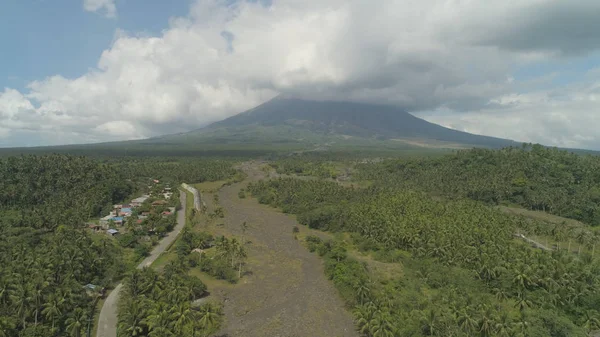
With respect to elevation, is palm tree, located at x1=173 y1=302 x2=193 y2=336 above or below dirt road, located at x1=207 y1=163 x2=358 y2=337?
above

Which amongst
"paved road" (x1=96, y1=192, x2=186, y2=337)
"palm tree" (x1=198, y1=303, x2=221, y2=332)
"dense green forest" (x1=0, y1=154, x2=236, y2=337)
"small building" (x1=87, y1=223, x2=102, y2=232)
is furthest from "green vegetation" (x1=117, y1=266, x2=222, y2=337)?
"small building" (x1=87, y1=223, x2=102, y2=232)

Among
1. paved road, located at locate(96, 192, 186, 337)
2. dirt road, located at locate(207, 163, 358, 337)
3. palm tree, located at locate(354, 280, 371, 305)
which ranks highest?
palm tree, located at locate(354, 280, 371, 305)

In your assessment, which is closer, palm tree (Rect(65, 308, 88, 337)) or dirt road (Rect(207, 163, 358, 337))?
palm tree (Rect(65, 308, 88, 337))

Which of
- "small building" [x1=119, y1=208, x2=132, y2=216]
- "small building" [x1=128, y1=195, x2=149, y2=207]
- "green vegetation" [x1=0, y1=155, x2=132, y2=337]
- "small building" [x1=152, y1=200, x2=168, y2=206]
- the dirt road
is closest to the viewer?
"green vegetation" [x1=0, y1=155, x2=132, y2=337]

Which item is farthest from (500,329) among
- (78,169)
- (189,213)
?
(78,169)

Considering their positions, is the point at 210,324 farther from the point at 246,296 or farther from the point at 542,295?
the point at 542,295

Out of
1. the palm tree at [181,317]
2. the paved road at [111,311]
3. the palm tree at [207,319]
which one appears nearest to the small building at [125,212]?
the paved road at [111,311]

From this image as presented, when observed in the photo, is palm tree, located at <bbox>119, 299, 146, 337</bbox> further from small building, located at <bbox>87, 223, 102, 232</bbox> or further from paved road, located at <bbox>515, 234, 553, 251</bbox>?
paved road, located at <bbox>515, 234, 553, 251</bbox>
